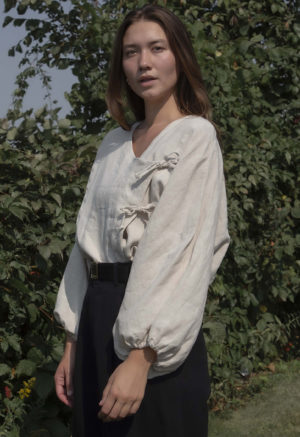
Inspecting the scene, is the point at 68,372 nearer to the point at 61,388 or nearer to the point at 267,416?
the point at 61,388

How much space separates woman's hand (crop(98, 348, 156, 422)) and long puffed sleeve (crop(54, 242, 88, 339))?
42 centimetres

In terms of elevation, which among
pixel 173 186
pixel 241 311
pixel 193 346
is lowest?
pixel 241 311

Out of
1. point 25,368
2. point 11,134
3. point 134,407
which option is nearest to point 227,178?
point 11,134

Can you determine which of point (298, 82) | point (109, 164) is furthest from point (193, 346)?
point (298, 82)

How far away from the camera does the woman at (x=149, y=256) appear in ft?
5.20

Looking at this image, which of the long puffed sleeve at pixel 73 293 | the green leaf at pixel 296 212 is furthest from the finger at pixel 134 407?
the green leaf at pixel 296 212

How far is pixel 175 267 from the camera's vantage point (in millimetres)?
1615

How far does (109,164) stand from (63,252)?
116 cm

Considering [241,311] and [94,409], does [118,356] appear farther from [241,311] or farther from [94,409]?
[241,311]

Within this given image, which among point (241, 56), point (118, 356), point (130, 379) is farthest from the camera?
point (241, 56)

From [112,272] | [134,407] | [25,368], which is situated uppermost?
[112,272]

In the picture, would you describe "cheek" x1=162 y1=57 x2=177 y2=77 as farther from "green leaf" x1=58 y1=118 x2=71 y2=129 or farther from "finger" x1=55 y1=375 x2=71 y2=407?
"green leaf" x1=58 y1=118 x2=71 y2=129

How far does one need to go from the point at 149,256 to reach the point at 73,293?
17.2 inches

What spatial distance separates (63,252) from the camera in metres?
3.02
